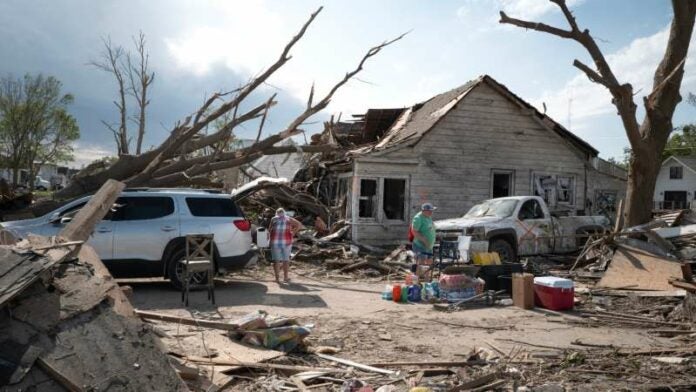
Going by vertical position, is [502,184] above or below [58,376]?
above

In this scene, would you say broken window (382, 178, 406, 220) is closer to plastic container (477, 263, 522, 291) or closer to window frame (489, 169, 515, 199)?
window frame (489, 169, 515, 199)

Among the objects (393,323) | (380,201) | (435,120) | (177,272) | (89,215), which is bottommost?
(393,323)

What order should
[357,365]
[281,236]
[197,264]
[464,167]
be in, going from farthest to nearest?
[464,167], [281,236], [197,264], [357,365]

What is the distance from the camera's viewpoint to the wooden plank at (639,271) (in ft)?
33.4

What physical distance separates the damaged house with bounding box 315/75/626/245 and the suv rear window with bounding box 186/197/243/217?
741 centimetres

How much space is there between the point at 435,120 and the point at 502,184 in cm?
386

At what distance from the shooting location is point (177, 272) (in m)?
10.5

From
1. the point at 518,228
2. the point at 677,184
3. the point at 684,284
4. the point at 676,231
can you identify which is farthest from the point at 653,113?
the point at 677,184

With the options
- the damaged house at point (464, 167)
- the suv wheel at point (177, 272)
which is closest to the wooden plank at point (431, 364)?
the suv wheel at point (177, 272)

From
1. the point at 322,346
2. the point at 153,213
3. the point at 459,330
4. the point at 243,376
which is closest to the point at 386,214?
the point at 153,213

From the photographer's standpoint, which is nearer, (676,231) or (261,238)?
(676,231)

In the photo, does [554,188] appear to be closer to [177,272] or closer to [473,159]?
[473,159]

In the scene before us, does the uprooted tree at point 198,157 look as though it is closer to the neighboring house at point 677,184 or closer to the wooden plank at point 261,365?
the wooden plank at point 261,365

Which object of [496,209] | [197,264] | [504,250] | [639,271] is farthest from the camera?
[496,209]
